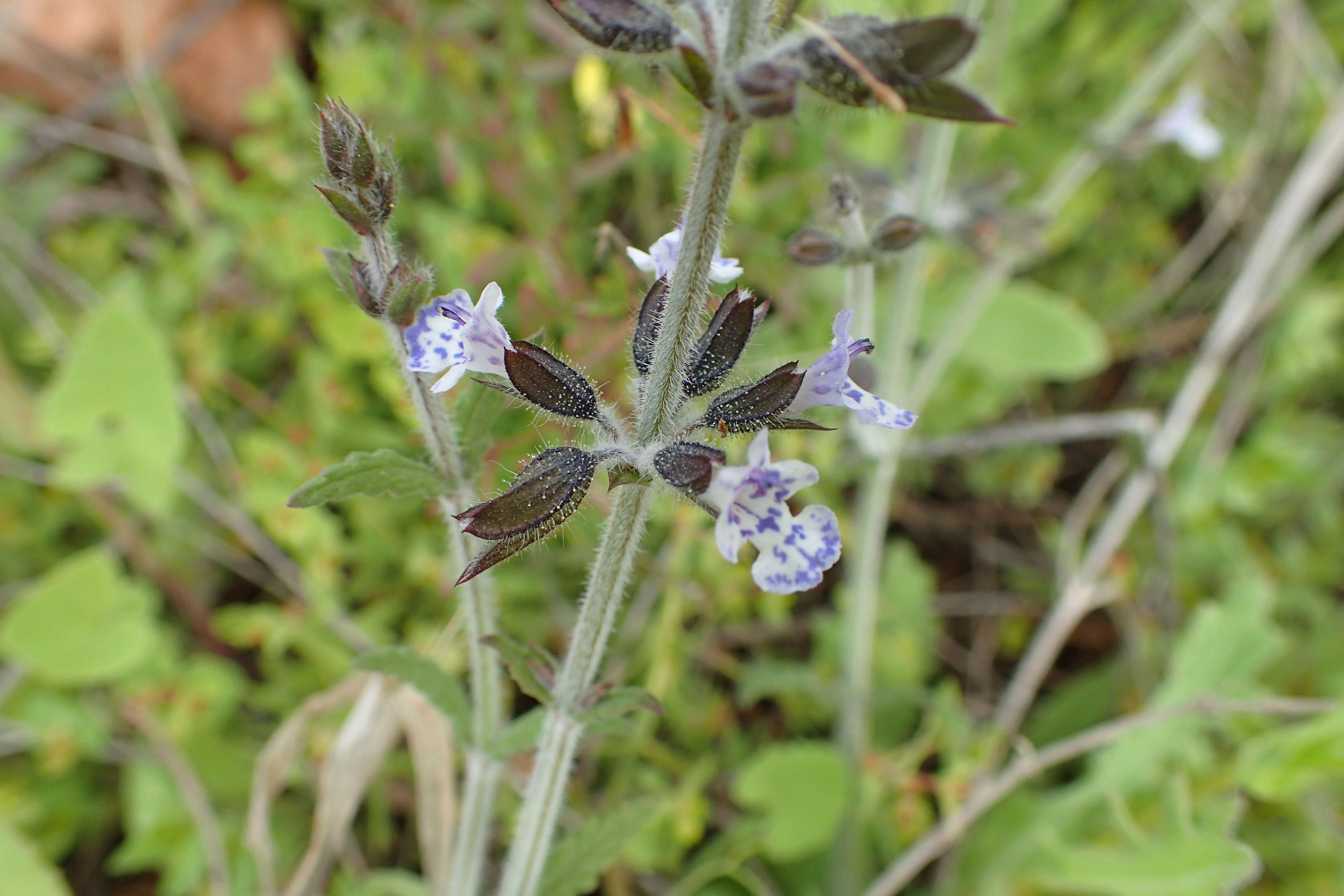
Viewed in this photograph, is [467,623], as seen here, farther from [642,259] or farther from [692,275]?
[692,275]

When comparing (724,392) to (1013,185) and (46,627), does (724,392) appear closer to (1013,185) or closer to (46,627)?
(1013,185)

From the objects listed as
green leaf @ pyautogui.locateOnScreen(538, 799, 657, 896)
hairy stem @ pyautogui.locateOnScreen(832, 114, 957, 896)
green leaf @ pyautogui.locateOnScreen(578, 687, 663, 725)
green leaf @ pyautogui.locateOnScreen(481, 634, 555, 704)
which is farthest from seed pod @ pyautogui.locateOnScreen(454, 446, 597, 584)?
hairy stem @ pyautogui.locateOnScreen(832, 114, 957, 896)

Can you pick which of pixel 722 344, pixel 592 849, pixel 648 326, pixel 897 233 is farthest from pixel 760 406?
pixel 592 849

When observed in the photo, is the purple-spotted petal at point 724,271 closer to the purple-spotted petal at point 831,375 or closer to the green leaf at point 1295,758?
the purple-spotted petal at point 831,375

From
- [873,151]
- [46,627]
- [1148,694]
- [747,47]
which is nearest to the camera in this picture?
[747,47]

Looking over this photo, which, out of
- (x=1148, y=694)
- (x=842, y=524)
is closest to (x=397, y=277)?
(x=842, y=524)

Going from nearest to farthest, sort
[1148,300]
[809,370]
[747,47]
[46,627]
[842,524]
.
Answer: [747,47] → [809,370] → [46,627] → [842,524] → [1148,300]
